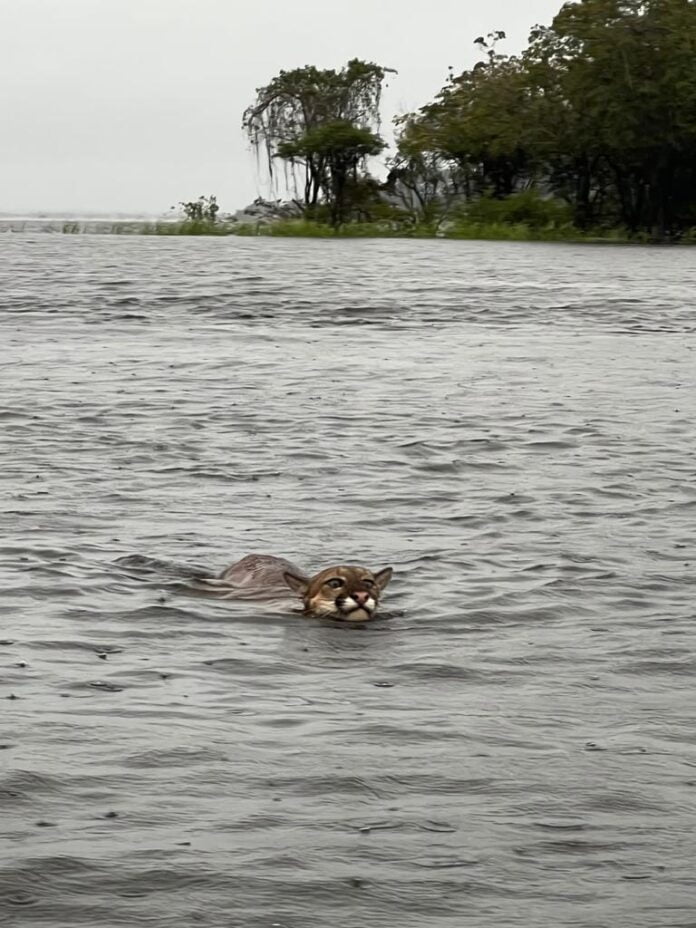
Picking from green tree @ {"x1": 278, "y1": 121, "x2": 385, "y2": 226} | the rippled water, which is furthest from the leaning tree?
the rippled water

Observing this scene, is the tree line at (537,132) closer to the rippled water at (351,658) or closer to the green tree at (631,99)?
the green tree at (631,99)

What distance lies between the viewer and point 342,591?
11.1 m

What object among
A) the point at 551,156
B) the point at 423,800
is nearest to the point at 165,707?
the point at 423,800

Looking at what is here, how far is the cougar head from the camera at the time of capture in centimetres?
1094

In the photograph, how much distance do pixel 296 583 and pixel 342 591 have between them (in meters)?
0.37

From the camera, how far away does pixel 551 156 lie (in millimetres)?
93500

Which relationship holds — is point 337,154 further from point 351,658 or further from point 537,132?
point 351,658

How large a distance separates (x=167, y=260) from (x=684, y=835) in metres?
52.8

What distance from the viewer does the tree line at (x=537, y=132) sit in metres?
84.4

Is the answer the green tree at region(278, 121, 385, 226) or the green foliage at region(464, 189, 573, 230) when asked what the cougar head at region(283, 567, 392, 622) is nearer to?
the green foliage at region(464, 189, 573, 230)

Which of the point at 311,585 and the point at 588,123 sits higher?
the point at 588,123

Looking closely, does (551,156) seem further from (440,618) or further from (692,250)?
(440,618)

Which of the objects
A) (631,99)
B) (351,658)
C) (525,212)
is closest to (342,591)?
(351,658)

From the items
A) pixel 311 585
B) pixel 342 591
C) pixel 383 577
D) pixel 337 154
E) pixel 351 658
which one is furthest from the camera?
pixel 337 154
